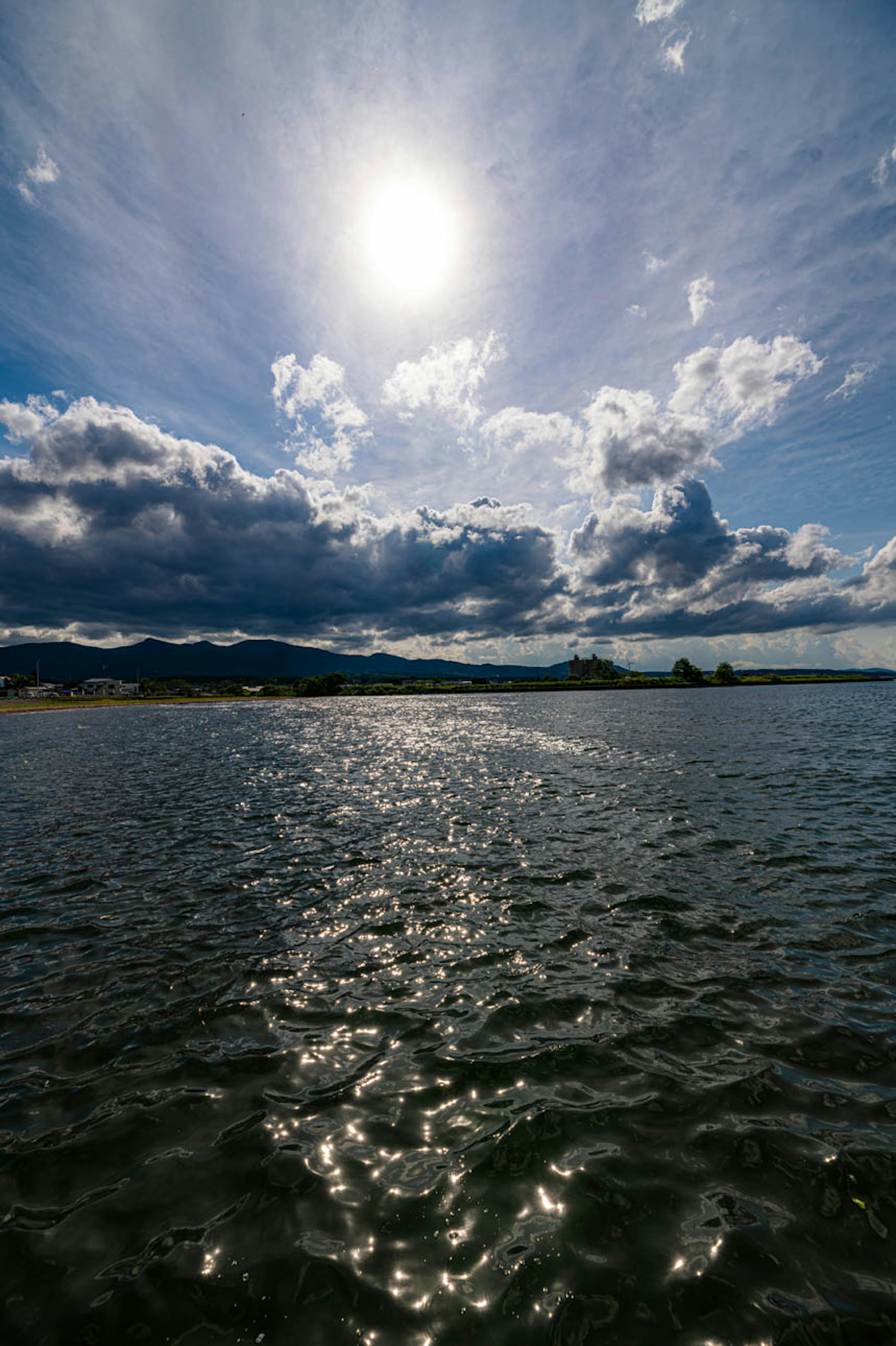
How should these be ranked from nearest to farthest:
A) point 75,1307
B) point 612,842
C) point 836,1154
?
point 75,1307
point 836,1154
point 612,842

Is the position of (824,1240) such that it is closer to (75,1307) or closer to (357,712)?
(75,1307)

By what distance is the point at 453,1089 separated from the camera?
27.8 ft

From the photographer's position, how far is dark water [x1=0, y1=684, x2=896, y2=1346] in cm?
544

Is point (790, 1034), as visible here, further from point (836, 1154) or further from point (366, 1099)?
point (366, 1099)

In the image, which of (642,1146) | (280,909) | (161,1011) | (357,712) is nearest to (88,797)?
(280,909)

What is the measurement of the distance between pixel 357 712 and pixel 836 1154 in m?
136

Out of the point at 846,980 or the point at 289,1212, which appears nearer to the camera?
the point at 289,1212

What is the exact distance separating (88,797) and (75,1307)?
106ft

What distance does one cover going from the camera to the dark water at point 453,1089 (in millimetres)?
5438

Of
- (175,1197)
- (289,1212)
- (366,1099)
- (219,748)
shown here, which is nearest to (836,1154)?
(366,1099)

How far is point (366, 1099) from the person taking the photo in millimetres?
8266

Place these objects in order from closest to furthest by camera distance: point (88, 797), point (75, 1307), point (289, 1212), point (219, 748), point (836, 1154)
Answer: point (75, 1307), point (289, 1212), point (836, 1154), point (88, 797), point (219, 748)

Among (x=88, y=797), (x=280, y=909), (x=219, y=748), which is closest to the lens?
(x=280, y=909)

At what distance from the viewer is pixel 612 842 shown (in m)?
20.8
